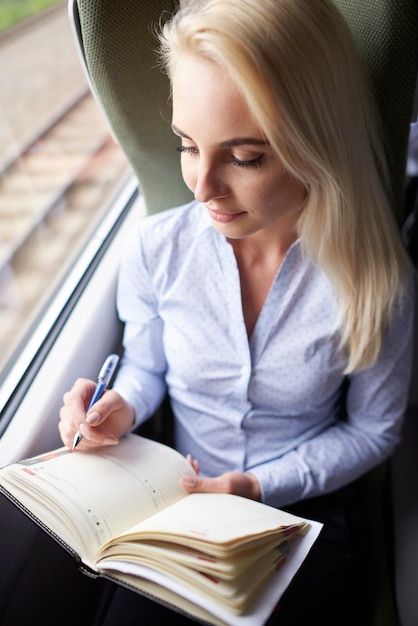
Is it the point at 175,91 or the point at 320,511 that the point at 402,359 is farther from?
the point at 175,91

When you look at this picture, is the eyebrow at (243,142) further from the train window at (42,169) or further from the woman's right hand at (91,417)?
the train window at (42,169)

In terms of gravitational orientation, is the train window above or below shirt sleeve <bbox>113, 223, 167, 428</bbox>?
above

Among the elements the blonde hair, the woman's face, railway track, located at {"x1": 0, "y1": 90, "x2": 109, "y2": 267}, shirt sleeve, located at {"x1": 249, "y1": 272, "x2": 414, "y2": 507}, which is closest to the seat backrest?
the blonde hair

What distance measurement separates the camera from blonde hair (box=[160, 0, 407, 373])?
2.38ft


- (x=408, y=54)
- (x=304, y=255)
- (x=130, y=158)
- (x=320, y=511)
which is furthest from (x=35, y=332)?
(x=408, y=54)

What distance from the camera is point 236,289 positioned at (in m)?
1.03

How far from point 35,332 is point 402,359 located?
2.36 feet

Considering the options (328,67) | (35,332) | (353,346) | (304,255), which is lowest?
(35,332)

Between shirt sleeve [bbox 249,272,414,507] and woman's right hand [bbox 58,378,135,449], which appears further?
shirt sleeve [bbox 249,272,414,507]

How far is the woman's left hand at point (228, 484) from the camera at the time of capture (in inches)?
37.2

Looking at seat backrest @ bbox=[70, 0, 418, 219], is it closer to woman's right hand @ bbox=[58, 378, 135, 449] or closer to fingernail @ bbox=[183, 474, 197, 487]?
woman's right hand @ bbox=[58, 378, 135, 449]

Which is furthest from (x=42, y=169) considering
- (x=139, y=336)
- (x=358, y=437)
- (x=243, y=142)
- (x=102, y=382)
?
(x=358, y=437)

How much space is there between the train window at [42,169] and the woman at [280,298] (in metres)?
0.29

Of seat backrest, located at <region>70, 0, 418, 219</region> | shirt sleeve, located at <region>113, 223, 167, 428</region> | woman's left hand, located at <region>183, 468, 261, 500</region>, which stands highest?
seat backrest, located at <region>70, 0, 418, 219</region>
